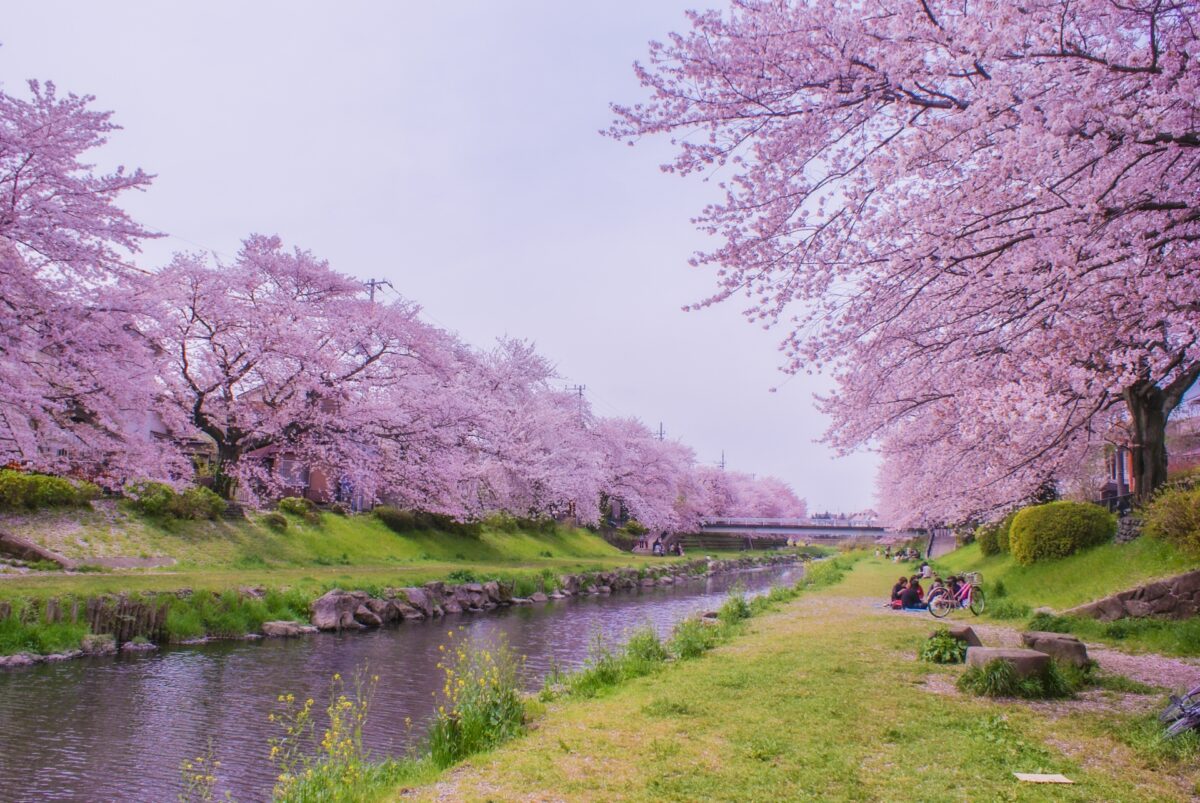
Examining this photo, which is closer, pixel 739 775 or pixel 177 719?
pixel 739 775

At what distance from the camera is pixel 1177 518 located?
1374cm

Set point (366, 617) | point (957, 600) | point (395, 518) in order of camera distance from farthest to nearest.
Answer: point (395, 518) < point (366, 617) < point (957, 600)

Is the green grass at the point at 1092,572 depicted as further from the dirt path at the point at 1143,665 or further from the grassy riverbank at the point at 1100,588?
the dirt path at the point at 1143,665

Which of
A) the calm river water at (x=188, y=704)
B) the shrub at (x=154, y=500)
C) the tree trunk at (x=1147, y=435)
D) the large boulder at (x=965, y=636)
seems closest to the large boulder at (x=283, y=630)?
the calm river water at (x=188, y=704)

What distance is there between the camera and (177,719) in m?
9.29

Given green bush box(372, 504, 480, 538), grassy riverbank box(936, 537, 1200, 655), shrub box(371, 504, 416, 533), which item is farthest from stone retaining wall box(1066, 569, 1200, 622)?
shrub box(371, 504, 416, 533)

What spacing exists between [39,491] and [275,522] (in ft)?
22.9

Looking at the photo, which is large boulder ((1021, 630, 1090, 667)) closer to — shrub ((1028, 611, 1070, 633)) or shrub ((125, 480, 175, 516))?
shrub ((1028, 611, 1070, 633))

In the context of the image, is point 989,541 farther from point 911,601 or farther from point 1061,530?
point 911,601

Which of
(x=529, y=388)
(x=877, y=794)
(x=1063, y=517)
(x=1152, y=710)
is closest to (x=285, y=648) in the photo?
(x=877, y=794)

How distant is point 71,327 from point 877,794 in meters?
13.0

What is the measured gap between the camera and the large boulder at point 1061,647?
29.1ft

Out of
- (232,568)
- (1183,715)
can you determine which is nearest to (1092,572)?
(1183,715)

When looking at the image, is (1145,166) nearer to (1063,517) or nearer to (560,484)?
(1063,517)
